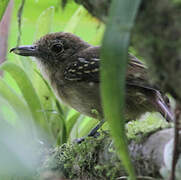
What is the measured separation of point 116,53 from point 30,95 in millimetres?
1751

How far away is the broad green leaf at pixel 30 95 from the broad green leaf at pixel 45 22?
560mm

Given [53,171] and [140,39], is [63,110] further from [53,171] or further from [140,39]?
[140,39]

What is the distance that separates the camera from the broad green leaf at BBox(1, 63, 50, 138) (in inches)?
92.2

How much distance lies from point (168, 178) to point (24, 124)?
165cm

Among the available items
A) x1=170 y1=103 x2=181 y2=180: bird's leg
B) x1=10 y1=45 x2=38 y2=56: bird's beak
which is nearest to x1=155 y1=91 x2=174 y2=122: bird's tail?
x1=10 y1=45 x2=38 y2=56: bird's beak

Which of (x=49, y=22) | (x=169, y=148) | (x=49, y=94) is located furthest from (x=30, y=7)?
(x=169, y=148)

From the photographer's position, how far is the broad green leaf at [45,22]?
2.68 metres

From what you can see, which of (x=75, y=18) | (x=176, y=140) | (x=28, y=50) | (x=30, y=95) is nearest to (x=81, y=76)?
(x=30, y=95)

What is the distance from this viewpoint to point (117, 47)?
715mm

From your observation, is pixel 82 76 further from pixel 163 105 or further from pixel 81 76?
pixel 163 105

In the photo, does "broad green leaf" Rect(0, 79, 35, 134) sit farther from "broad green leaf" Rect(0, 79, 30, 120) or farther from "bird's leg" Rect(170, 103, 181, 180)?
"bird's leg" Rect(170, 103, 181, 180)

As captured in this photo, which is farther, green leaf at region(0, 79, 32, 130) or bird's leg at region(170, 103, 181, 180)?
green leaf at region(0, 79, 32, 130)

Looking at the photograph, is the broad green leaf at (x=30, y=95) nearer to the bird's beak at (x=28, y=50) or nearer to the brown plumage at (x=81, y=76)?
the brown plumage at (x=81, y=76)

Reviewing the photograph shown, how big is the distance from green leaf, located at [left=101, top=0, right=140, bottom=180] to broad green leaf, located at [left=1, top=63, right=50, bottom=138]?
161 cm
